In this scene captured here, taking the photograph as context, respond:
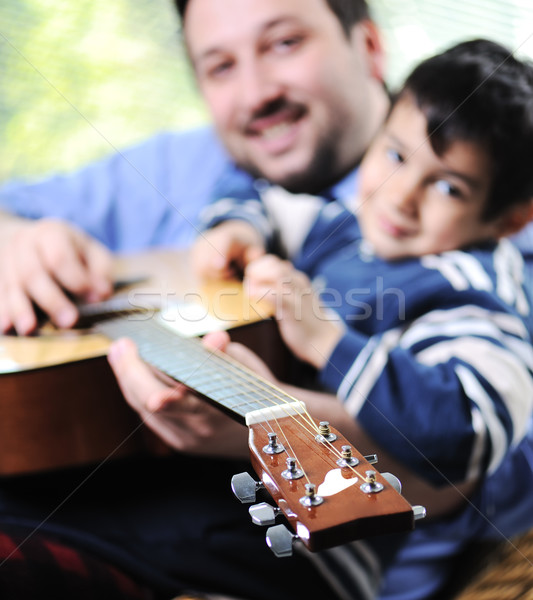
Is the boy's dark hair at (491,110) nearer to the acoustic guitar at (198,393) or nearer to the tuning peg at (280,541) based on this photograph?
the acoustic guitar at (198,393)

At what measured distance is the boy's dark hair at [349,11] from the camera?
66 cm

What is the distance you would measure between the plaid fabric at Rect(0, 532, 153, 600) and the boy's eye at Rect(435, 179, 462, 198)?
0.44 m

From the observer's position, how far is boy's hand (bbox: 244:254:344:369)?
610mm

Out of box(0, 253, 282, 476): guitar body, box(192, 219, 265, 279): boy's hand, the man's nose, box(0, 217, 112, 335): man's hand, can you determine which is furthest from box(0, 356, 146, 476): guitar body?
the man's nose

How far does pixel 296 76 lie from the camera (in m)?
0.68

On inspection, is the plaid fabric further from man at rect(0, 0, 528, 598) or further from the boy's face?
the boy's face

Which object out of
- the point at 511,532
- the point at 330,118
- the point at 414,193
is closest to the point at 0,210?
the point at 330,118

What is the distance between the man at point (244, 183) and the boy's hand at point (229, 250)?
0.23ft

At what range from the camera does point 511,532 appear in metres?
0.67

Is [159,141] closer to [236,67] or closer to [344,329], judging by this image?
[236,67]

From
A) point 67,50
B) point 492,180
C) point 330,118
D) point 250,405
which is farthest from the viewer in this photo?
point 67,50

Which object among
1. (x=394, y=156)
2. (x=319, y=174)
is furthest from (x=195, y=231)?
(x=394, y=156)

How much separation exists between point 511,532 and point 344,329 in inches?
11.4

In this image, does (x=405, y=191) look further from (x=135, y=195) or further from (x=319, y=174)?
(x=135, y=195)
